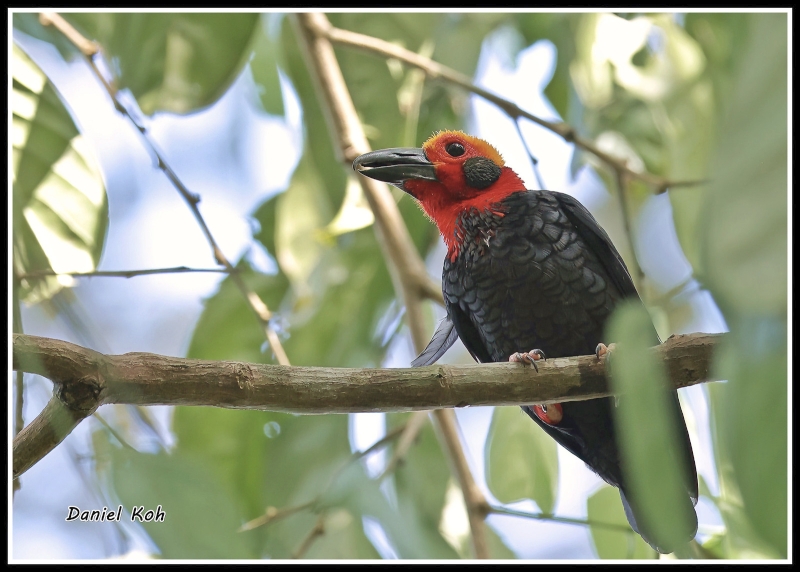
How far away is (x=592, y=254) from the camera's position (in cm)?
211

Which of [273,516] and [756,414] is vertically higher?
[273,516]

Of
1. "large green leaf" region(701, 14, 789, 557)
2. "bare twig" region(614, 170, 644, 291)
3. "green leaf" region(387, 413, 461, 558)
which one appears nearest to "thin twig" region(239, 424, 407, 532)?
"green leaf" region(387, 413, 461, 558)

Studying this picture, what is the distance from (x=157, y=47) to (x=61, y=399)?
4.60 ft

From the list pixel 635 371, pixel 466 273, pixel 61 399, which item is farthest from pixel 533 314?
pixel 635 371

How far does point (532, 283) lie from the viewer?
205 cm

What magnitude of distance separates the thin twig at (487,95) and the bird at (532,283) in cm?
20

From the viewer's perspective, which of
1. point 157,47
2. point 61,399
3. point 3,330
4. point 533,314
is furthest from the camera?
point 157,47

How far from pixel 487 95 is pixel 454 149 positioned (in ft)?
0.68

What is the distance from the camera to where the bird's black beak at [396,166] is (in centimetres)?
214

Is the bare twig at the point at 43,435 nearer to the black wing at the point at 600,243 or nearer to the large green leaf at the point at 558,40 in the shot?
the black wing at the point at 600,243

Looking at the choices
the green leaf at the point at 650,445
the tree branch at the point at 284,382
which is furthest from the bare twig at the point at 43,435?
the green leaf at the point at 650,445

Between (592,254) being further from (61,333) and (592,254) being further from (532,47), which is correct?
(61,333)

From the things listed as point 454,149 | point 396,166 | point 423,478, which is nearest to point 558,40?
point 454,149

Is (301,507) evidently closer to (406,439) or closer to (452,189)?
(406,439)
